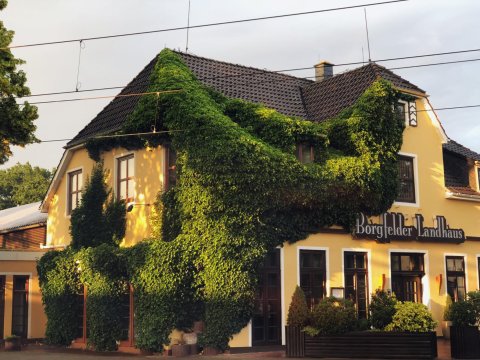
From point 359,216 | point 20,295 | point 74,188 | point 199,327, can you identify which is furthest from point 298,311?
point 20,295

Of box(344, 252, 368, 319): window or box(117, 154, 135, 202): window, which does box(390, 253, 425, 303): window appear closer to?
box(344, 252, 368, 319): window

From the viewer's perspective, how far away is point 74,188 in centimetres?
2741

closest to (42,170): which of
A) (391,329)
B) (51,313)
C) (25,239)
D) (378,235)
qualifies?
(25,239)

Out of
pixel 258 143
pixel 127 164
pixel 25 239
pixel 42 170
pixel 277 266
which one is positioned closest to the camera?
pixel 258 143

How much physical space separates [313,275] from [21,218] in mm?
17399

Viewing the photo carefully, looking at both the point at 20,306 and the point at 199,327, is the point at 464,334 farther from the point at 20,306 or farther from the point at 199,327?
the point at 20,306

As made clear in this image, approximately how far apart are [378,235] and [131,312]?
8.75 m

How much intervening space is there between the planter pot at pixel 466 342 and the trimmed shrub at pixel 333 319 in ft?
8.85

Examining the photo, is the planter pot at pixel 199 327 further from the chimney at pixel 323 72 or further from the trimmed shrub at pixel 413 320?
the chimney at pixel 323 72

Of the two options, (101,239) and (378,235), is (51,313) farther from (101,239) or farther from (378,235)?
(378,235)

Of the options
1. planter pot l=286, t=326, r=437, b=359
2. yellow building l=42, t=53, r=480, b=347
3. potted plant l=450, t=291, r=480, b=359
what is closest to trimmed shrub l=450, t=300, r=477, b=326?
potted plant l=450, t=291, r=480, b=359

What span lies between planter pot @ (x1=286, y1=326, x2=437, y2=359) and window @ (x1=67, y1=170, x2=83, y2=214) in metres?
11.4

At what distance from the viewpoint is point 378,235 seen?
81.0 ft

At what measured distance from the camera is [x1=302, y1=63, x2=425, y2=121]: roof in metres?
26.0
